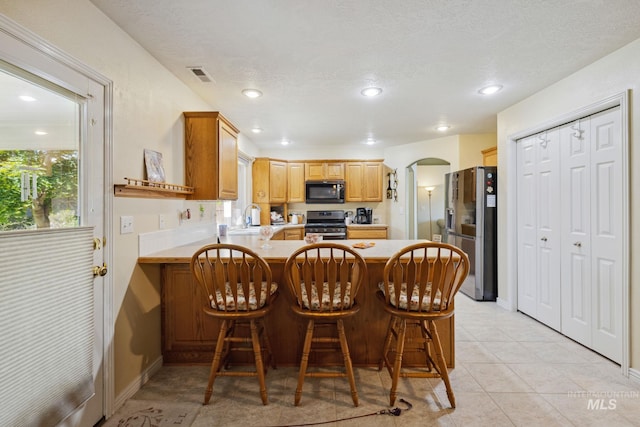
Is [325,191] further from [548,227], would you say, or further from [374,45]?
[374,45]

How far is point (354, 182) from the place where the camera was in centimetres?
548

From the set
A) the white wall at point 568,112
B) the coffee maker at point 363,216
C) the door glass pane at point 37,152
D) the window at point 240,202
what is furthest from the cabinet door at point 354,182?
the door glass pane at point 37,152

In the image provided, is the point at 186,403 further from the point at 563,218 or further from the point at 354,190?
the point at 354,190

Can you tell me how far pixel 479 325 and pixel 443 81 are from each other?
2.45 meters

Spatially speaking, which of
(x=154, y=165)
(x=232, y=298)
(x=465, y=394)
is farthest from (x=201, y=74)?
(x=465, y=394)

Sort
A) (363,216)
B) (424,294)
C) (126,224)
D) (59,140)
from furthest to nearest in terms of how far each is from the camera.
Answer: (363,216)
(126,224)
(424,294)
(59,140)

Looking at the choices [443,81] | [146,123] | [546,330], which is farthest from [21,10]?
[546,330]

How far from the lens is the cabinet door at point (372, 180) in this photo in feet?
17.9

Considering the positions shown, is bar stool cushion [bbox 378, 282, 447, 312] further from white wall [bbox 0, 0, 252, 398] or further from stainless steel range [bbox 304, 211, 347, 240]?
stainless steel range [bbox 304, 211, 347, 240]

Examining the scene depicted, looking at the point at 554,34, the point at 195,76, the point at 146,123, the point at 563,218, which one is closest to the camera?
the point at 554,34

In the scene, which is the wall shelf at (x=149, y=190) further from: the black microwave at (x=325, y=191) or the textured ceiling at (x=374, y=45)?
the black microwave at (x=325, y=191)

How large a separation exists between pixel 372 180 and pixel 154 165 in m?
4.00

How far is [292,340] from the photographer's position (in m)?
2.21

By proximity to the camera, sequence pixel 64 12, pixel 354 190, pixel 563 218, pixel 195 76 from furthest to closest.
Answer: pixel 354 190 < pixel 563 218 < pixel 195 76 < pixel 64 12
